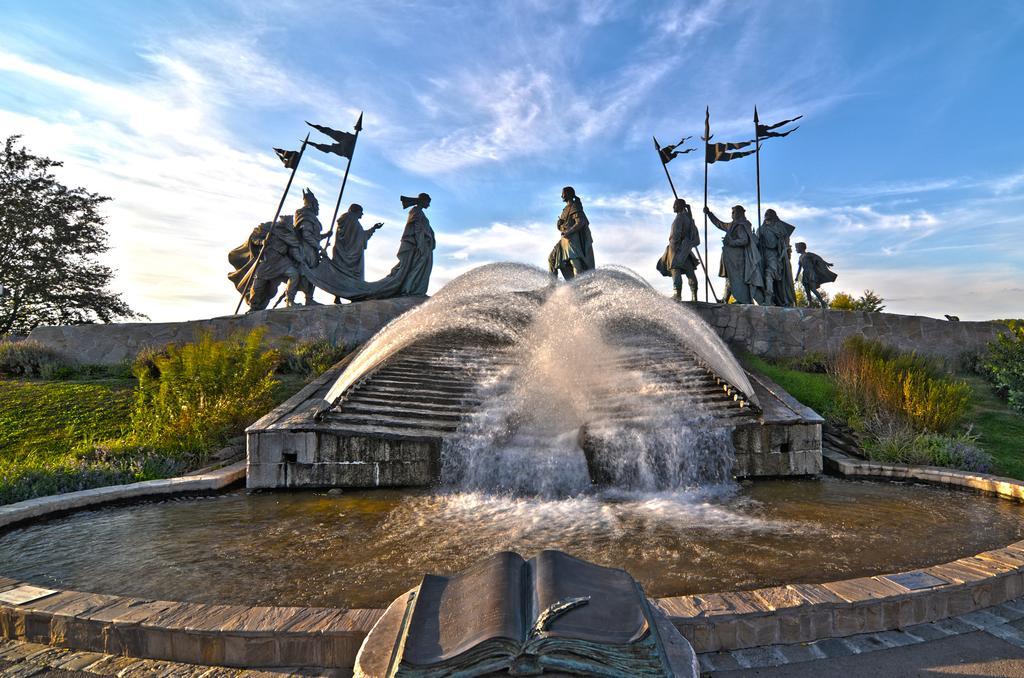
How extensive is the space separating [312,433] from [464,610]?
573cm

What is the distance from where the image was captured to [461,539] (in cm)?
496

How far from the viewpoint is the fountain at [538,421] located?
7289 millimetres

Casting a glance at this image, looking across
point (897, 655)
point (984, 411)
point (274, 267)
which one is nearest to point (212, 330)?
point (274, 267)

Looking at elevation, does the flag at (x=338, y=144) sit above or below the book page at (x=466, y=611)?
above

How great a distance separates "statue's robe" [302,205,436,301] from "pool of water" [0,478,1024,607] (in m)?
11.7

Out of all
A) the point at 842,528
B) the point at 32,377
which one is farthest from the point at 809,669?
the point at 32,377

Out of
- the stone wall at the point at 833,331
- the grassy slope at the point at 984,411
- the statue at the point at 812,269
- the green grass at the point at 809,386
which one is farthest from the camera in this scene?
the statue at the point at 812,269

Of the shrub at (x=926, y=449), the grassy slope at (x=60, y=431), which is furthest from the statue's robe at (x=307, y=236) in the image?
the shrub at (x=926, y=449)

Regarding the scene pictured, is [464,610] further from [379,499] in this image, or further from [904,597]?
[379,499]

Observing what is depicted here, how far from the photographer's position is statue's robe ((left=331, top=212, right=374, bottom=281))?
59.7 ft

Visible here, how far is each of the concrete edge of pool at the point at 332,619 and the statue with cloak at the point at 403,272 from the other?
587 inches

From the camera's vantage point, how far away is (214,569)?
14.1 feet

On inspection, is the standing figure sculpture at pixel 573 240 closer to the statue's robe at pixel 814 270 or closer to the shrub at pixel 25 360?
the statue's robe at pixel 814 270

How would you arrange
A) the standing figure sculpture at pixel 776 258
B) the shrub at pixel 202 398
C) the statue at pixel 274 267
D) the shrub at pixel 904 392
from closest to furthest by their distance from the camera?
1. the shrub at pixel 202 398
2. the shrub at pixel 904 392
3. the statue at pixel 274 267
4. the standing figure sculpture at pixel 776 258
